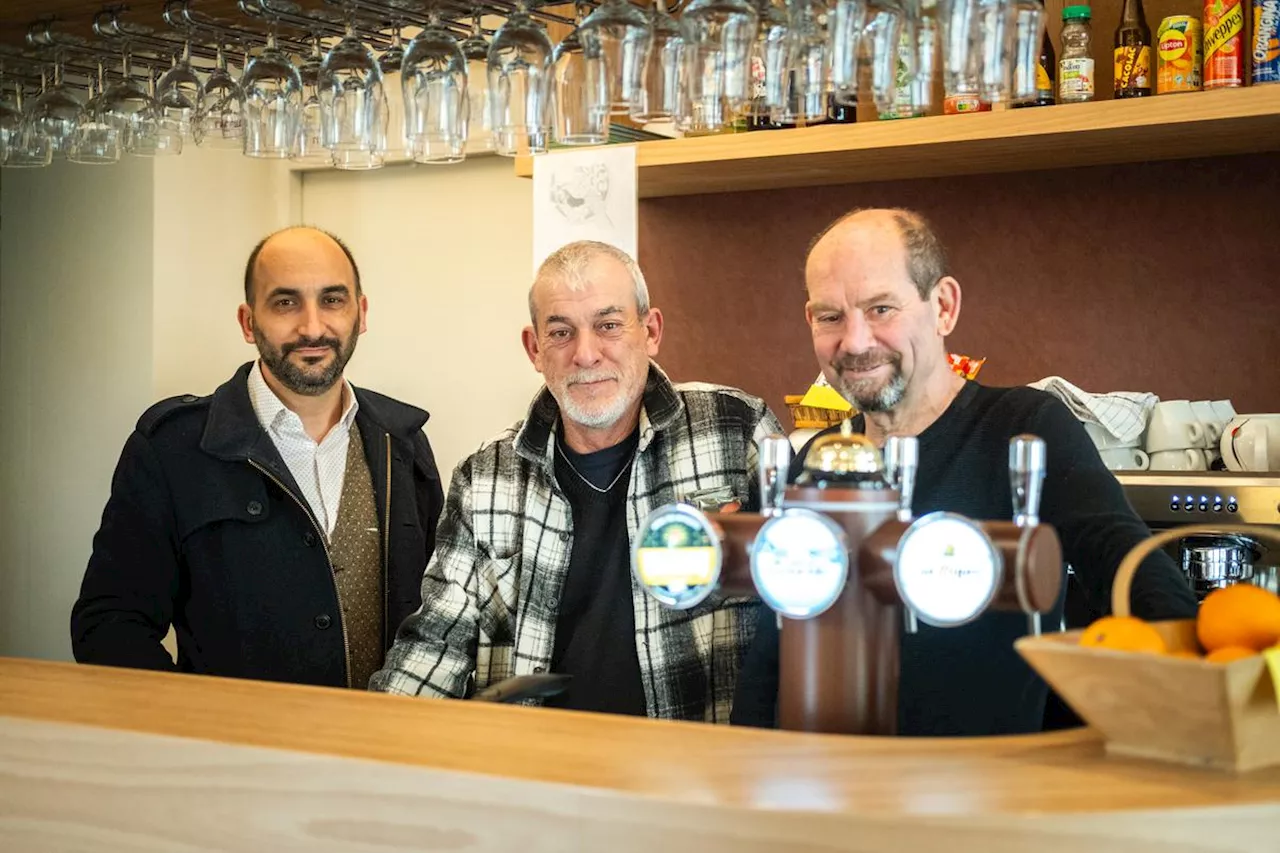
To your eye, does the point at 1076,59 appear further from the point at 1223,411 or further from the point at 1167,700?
the point at 1167,700

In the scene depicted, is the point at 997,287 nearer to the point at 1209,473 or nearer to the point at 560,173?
the point at 1209,473

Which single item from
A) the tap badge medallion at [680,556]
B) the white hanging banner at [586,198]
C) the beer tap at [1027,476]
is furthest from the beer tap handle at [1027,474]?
the white hanging banner at [586,198]

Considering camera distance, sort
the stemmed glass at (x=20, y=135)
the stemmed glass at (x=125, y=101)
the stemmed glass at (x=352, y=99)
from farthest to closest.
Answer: the stemmed glass at (x=20, y=135) < the stemmed glass at (x=125, y=101) < the stemmed glass at (x=352, y=99)

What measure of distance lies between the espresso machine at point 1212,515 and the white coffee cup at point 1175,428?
0.08 meters

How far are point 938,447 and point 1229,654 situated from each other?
0.73m

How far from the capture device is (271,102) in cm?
230

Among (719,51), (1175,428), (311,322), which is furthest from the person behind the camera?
(1175,428)

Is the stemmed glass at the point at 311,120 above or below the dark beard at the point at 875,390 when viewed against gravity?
above

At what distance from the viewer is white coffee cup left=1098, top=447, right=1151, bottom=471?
9.27 feet

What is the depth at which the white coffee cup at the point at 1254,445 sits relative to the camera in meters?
2.72

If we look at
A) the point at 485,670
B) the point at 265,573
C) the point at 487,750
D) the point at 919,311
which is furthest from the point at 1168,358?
the point at 487,750

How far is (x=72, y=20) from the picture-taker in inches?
89.5

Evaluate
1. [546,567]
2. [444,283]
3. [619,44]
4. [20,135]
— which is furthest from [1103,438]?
[444,283]

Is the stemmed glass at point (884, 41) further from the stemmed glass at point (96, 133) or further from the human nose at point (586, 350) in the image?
the stemmed glass at point (96, 133)
